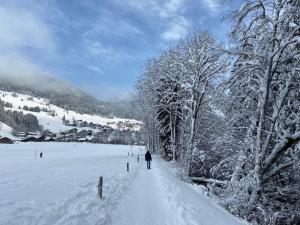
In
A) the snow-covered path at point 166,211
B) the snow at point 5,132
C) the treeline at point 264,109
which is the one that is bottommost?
the snow-covered path at point 166,211

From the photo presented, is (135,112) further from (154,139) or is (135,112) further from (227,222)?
(227,222)

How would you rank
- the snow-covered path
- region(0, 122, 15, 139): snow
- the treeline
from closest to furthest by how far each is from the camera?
the snow-covered path
the treeline
region(0, 122, 15, 139): snow

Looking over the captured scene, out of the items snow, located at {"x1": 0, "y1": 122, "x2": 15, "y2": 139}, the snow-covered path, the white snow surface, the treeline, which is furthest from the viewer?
snow, located at {"x1": 0, "y1": 122, "x2": 15, "y2": 139}

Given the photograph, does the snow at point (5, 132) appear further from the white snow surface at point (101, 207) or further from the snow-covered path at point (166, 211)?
the snow-covered path at point (166, 211)

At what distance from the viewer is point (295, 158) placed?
50.2 feet

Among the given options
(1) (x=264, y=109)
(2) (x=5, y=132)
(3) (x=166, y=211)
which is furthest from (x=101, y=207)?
(2) (x=5, y=132)

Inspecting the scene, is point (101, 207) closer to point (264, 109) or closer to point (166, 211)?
point (166, 211)

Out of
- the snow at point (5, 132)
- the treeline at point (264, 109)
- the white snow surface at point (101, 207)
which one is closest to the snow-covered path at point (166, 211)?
the white snow surface at point (101, 207)

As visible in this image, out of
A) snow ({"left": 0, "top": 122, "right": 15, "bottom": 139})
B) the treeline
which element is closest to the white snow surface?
the treeline

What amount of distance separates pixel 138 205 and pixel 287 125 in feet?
25.0

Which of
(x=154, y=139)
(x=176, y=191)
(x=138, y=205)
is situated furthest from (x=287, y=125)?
(x=154, y=139)

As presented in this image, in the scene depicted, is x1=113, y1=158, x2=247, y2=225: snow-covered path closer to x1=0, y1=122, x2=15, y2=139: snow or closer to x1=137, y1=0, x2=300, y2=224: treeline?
x1=137, y1=0, x2=300, y2=224: treeline

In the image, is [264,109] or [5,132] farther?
[5,132]

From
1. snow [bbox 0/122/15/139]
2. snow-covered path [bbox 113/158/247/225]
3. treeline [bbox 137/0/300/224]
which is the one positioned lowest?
snow-covered path [bbox 113/158/247/225]
